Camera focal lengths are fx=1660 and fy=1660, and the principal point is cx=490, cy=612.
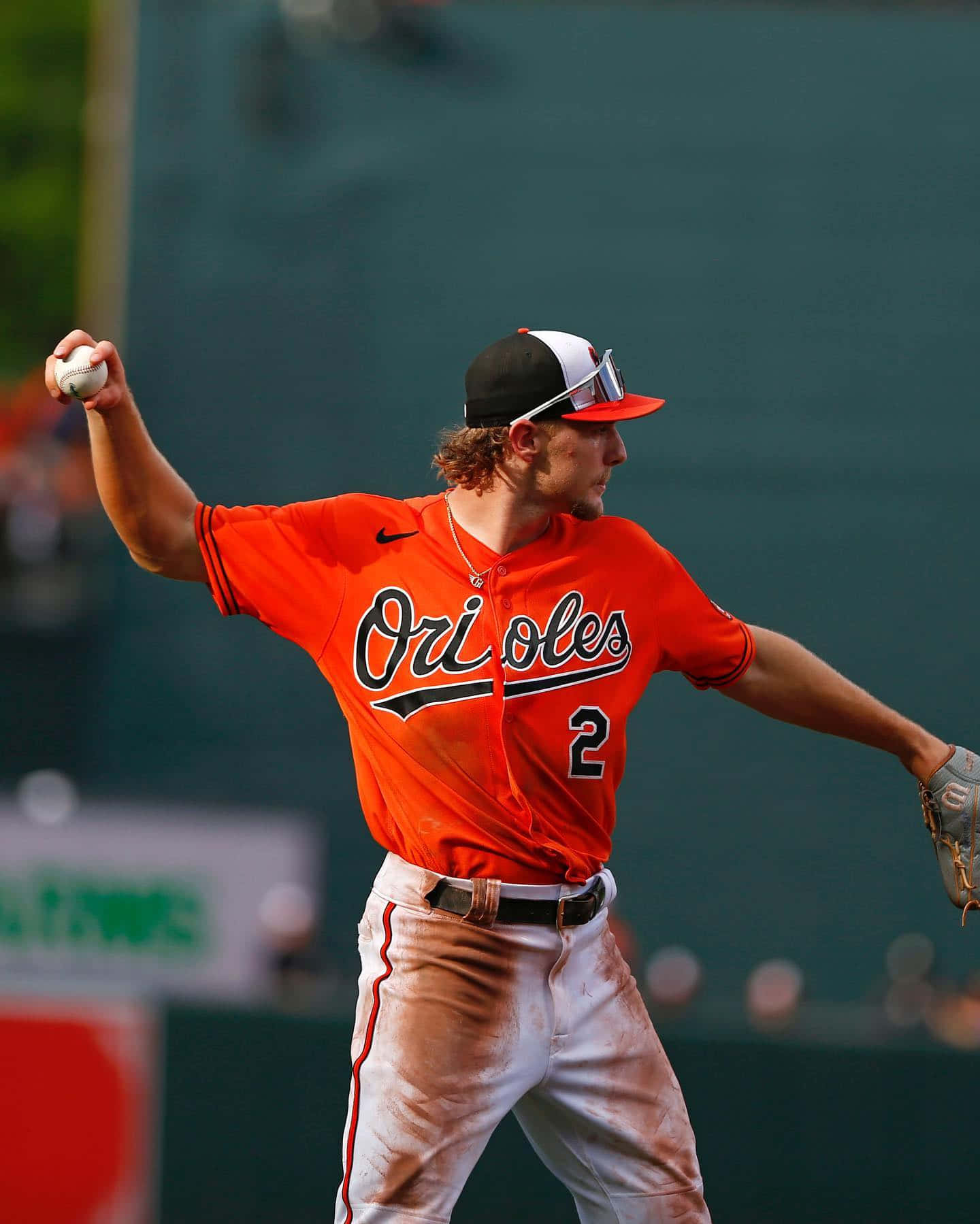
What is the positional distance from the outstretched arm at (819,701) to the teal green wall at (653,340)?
789 cm

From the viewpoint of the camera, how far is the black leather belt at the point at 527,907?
378 cm

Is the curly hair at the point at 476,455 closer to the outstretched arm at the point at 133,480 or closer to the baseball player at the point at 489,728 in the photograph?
the baseball player at the point at 489,728

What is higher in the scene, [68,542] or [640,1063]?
[68,542]

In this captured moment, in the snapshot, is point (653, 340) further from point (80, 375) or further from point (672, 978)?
point (80, 375)

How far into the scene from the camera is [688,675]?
4.28m

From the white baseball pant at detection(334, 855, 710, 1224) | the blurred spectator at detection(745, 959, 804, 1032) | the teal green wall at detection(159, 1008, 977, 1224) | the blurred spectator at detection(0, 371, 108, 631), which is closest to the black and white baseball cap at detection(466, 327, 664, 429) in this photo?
the white baseball pant at detection(334, 855, 710, 1224)

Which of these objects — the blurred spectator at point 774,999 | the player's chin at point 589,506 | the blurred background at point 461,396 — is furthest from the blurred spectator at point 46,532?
the player's chin at point 589,506

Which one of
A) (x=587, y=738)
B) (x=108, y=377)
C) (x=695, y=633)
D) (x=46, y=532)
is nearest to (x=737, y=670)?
(x=695, y=633)

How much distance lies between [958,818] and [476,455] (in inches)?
58.9

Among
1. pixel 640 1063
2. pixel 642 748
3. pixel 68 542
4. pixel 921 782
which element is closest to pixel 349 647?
pixel 640 1063

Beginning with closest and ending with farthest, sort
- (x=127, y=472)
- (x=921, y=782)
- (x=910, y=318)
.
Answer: (x=127, y=472), (x=921, y=782), (x=910, y=318)

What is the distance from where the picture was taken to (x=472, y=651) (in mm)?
3830

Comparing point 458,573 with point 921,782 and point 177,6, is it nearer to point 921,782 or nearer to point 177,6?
point 921,782

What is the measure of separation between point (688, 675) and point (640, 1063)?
3.24 feet
